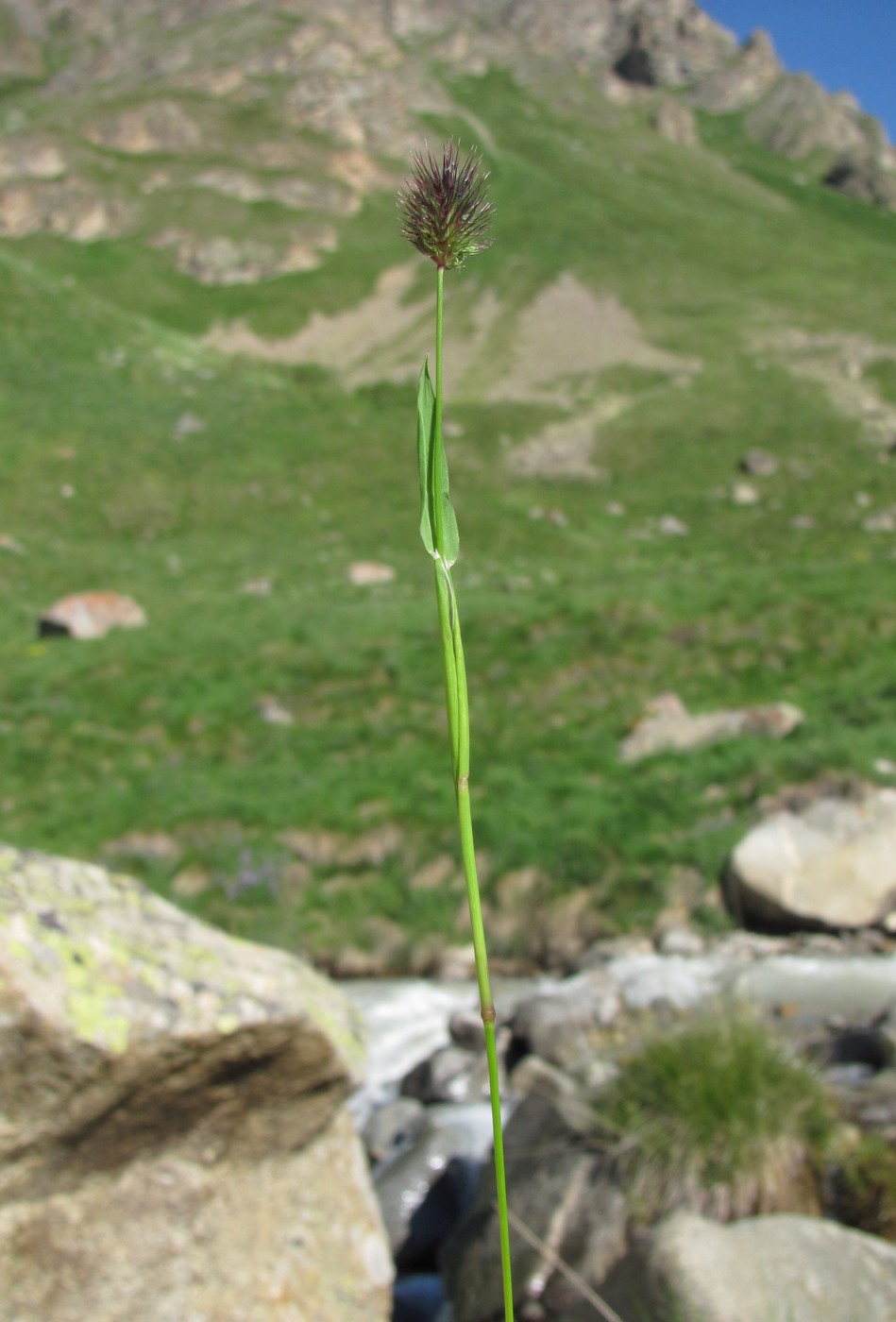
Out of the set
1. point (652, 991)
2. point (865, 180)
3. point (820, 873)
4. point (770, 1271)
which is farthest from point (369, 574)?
point (865, 180)

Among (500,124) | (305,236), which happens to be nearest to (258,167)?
(305,236)

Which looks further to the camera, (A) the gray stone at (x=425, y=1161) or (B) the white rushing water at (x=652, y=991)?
(B) the white rushing water at (x=652, y=991)

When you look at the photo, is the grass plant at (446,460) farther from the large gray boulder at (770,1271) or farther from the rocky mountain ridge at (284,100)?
the rocky mountain ridge at (284,100)

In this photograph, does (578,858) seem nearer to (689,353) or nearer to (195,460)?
(195,460)

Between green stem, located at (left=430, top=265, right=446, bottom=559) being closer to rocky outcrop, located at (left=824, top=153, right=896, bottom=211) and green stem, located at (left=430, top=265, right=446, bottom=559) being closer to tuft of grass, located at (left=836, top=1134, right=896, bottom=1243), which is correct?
tuft of grass, located at (left=836, top=1134, right=896, bottom=1243)

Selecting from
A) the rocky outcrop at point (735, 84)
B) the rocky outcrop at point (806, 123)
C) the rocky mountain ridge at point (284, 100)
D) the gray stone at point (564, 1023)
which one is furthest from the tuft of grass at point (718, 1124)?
the rocky outcrop at point (735, 84)

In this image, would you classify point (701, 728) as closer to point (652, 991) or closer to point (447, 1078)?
point (652, 991)

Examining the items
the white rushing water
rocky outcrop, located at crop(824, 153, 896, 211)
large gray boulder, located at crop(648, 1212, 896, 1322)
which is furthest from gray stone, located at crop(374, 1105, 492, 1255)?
rocky outcrop, located at crop(824, 153, 896, 211)
